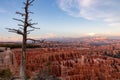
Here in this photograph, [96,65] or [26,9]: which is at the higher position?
[26,9]

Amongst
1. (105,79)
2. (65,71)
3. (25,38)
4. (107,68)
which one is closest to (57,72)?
(65,71)

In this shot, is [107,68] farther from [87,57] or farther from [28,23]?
[28,23]

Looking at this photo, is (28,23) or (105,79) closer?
(28,23)

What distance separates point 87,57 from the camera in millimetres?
106062

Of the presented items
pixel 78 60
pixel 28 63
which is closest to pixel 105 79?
pixel 78 60

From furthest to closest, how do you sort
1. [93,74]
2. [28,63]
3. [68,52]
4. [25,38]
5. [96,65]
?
[68,52], [96,65], [93,74], [28,63], [25,38]

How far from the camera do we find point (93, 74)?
87.1 m

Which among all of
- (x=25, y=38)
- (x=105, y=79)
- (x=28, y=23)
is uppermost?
(x=28, y=23)

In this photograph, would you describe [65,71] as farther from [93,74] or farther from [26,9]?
[26,9]

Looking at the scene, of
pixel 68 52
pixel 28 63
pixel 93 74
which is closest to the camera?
pixel 28 63

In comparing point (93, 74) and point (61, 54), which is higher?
point (61, 54)

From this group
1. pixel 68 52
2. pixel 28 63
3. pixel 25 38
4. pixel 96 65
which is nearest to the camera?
pixel 25 38

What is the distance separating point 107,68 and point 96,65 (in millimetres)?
4761

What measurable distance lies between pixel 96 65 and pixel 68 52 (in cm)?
1418
